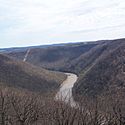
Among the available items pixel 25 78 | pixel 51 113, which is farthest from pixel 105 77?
pixel 51 113

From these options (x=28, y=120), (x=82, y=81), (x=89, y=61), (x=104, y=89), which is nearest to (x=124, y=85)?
(x=104, y=89)

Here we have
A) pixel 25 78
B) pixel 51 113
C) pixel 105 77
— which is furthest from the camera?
pixel 25 78

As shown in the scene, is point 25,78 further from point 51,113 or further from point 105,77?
point 51,113

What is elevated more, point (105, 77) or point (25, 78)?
point (105, 77)

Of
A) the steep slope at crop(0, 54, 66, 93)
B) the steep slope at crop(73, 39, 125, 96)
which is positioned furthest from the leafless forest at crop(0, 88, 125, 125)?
the steep slope at crop(0, 54, 66, 93)

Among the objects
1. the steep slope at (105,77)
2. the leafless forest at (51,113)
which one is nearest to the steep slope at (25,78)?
the steep slope at (105,77)

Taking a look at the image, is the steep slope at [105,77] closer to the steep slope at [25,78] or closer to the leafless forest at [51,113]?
the steep slope at [25,78]

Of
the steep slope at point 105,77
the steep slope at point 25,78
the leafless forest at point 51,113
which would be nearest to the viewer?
the leafless forest at point 51,113

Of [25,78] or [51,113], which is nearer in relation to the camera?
[51,113]

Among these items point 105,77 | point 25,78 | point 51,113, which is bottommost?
point 25,78
